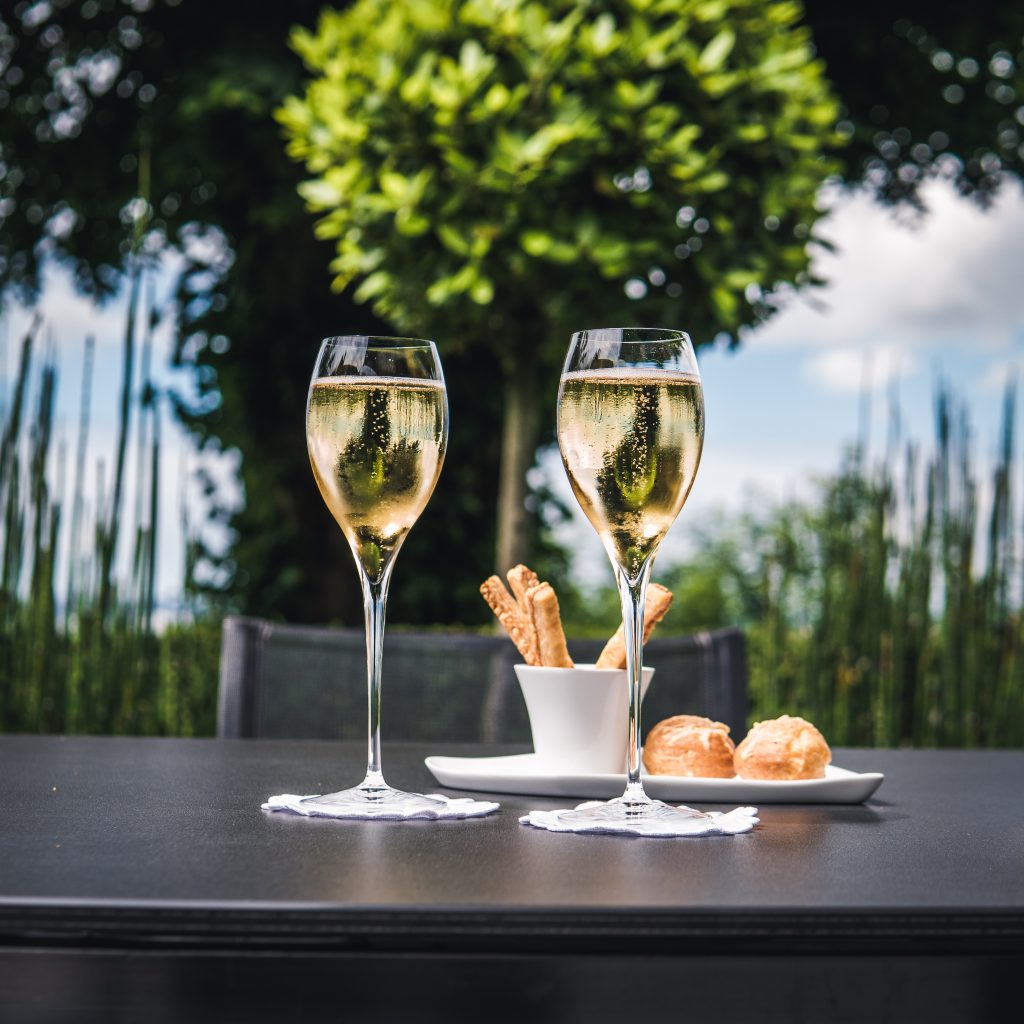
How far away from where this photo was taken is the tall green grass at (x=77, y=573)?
2.29 meters

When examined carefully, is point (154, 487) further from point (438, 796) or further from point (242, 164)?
point (242, 164)

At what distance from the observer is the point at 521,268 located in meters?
3.07

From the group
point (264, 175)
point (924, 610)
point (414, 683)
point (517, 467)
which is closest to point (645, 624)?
point (414, 683)

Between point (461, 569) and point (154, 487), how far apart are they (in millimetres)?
2790

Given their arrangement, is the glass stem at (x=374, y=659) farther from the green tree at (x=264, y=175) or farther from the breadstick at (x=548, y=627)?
the green tree at (x=264, y=175)

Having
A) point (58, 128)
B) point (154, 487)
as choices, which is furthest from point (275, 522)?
point (154, 487)

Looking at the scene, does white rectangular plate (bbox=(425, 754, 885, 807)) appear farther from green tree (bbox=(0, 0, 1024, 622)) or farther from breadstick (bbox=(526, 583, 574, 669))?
green tree (bbox=(0, 0, 1024, 622))

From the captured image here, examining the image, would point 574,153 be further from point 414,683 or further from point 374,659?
point 374,659

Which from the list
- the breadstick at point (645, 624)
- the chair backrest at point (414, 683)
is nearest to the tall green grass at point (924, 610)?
the chair backrest at point (414, 683)

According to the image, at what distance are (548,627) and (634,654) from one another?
0.18 m

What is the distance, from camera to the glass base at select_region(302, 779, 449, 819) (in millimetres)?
769

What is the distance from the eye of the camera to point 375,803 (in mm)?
789

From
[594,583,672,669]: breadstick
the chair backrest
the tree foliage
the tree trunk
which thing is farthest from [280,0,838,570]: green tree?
[594,583,672,669]: breadstick

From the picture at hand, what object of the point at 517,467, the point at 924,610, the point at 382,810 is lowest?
the point at 382,810
